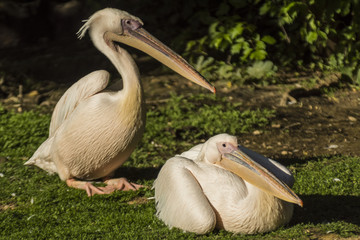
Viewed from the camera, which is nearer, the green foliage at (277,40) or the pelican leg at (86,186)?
the pelican leg at (86,186)

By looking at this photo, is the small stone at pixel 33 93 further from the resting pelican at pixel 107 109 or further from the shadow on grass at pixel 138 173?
the resting pelican at pixel 107 109

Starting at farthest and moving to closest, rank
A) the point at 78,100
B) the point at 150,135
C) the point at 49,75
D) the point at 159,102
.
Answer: the point at 49,75, the point at 159,102, the point at 150,135, the point at 78,100

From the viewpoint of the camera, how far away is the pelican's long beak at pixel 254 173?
3435mm

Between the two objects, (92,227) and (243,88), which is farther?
(243,88)

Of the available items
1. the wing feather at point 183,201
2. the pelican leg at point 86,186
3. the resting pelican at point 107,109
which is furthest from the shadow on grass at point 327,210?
the pelican leg at point 86,186

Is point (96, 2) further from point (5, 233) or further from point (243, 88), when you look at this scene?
point (5, 233)

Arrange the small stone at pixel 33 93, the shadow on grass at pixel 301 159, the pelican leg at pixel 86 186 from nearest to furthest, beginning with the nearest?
the pelican leg at pixel 86 186 < the shadow on grass at pixel 301 159 < the small stone at pixel 33 93

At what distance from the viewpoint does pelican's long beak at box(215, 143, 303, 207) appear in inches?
135

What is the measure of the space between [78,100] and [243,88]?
3.35 metres

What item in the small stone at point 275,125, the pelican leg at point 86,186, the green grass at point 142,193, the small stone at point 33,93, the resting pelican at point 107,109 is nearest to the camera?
the green grass at point 142,193

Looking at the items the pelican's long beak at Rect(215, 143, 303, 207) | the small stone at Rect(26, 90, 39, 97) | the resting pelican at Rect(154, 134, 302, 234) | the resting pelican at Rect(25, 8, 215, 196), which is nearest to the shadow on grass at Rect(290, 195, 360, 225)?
the resting pelican at Rect(154, 134, 302, 234)

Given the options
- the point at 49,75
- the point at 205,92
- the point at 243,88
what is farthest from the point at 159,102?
the point at 49,75

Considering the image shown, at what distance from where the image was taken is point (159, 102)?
739cm

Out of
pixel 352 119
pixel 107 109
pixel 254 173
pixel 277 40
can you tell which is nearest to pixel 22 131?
pixel 107 109
